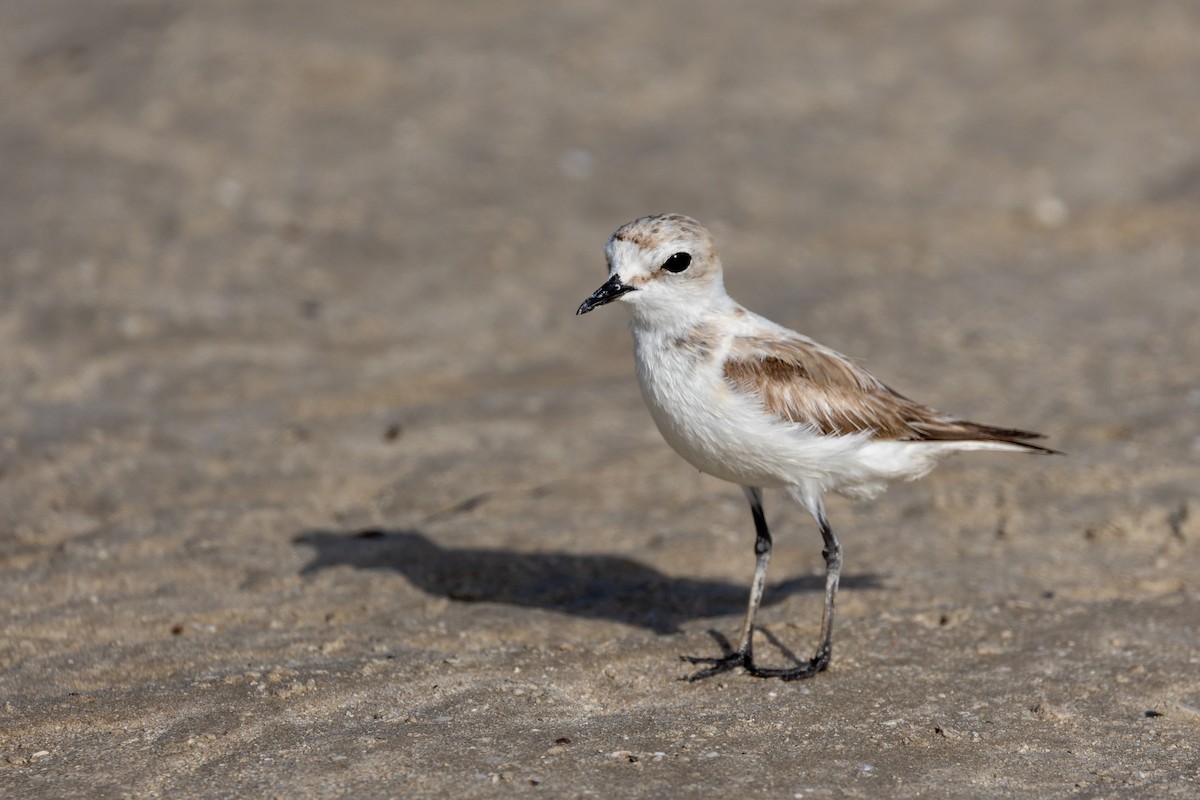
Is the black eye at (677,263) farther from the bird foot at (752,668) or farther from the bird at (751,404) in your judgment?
the bird foot at (752,668)

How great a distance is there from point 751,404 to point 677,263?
2.24 feet

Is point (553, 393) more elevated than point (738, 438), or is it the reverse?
point (738, 438)

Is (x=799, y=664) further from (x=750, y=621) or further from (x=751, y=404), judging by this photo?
(x=751, y=404)

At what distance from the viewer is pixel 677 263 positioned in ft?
19.4

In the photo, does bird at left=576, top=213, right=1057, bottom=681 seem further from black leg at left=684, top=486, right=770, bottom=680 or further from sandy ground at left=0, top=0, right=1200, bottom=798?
sandy ground at left=0, top=0, right=1200, bottom=798

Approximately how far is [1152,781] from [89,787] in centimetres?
377

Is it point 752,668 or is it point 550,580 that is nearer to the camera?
point 752,668

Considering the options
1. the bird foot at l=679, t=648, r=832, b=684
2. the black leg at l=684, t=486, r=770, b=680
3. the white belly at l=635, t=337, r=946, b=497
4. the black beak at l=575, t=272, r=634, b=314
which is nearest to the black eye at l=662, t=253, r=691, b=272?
the black beak at l=575, t=272, r=634, b=314

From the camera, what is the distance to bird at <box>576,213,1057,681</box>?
5.86 meters

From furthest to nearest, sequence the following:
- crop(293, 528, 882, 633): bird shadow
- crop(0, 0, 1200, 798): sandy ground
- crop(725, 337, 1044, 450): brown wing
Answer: crop(293, 528, 882, 633): bird shadow, crop(725, 337, 1044, 450): brown wing, crop(0, 0, 1200, 798): sandy ground

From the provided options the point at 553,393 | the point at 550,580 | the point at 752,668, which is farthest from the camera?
the point at 553,393

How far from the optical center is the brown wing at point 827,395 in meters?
5.92

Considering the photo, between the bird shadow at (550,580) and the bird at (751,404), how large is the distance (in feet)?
2.32

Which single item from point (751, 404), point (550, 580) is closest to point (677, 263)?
point (751, 404)
